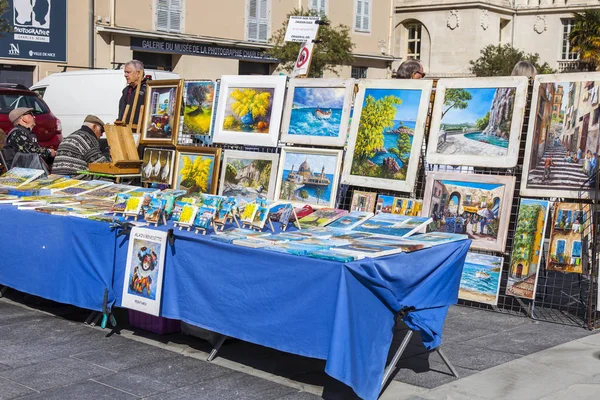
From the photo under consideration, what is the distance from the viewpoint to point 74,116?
57.0 feet

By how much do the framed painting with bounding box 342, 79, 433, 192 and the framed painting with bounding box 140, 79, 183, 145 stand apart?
1.93 meters

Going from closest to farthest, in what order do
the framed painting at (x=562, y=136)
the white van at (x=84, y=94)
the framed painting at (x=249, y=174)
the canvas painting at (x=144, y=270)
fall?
the canvas painting at (x=144, y=270), the framed painting at (x=562, y=136), the framed painting at (x=249, y=174), the white van at (x=84, y=94)

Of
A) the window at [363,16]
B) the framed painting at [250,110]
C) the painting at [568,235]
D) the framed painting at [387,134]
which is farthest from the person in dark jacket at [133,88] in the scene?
the window at [363,16]

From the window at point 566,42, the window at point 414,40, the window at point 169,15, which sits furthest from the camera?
the window at point 414,40

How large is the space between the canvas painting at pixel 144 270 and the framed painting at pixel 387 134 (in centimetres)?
246

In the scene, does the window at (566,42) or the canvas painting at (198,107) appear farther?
the window at (566,42)

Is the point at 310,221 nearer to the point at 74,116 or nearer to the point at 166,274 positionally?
the point at 166,274

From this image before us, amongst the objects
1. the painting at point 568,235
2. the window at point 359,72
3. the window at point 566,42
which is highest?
the window at point 566,42

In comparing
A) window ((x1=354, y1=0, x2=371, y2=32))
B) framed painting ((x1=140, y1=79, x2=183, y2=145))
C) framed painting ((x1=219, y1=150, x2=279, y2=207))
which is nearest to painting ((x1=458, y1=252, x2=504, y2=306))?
framed painting ((x1=219, y1=150, x2=279, y2=207))

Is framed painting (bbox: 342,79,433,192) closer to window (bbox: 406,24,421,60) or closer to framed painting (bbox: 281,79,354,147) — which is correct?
framed painting (bbox: 281,79,354,147)

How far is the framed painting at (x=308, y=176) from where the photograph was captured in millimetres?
7527

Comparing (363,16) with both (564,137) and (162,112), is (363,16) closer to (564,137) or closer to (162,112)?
(162,112)

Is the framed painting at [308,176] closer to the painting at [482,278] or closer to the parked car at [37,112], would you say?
the painting at [482,278]

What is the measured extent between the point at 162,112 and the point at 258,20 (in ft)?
69.4
